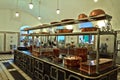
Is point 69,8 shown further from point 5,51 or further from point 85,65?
point 5,51

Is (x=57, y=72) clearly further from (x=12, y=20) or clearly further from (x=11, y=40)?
(x=12, y=20)

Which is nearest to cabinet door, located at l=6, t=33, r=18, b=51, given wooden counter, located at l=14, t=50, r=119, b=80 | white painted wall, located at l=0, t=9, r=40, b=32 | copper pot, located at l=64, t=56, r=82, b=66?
white painted wall, located at l=0, t=9, r=40, b=32

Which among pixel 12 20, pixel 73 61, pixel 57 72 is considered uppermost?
pixel 12 20

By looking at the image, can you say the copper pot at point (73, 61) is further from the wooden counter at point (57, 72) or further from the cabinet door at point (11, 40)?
the cabinet door at point (11, 40)

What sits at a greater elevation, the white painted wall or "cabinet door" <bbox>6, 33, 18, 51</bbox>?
the white painted wall

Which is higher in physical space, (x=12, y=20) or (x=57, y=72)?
(x=12, y=20)

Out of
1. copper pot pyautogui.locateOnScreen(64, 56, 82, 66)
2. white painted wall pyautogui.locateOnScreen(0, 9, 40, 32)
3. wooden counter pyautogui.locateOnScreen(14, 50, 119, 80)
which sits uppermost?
white painted wall pyautogui.locateOnScreen(0, 9, 40, 32)

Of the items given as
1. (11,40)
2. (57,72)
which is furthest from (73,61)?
(11,40)

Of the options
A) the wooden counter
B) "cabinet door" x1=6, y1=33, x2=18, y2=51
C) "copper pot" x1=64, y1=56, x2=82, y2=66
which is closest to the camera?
the wooden counter

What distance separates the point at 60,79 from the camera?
11.1 feet

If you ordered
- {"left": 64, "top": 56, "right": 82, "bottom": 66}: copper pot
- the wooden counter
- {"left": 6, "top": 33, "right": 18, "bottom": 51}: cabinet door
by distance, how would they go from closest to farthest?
the wooden counter
{"left": 64, "top": 56, "right": 82, "bottom": 66}: copper pot
{"left": 6, "top": 33, "right": 18, "bottom": 51}: cabinet door

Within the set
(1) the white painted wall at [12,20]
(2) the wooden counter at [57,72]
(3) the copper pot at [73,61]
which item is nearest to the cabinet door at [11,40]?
(1) the white painted wall at [12,20]

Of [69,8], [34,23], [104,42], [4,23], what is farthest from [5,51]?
[104,42]

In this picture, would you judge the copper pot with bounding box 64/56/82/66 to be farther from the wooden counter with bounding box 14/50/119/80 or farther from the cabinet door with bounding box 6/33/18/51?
the cabinet door with bounding box 6/33/18/51
